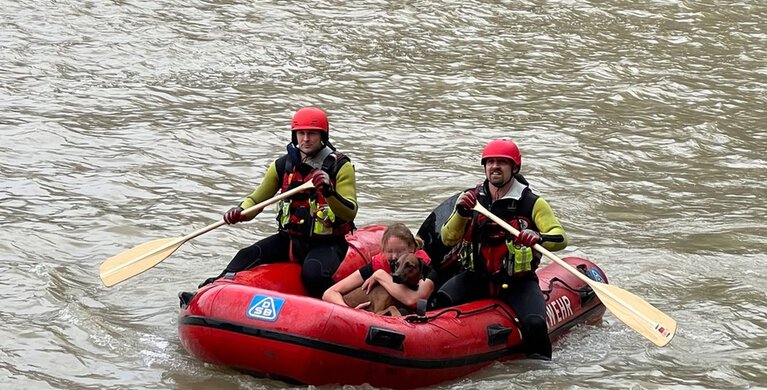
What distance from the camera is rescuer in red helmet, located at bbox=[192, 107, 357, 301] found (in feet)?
22.9

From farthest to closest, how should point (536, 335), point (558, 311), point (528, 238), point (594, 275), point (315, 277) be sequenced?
point (594, 275) < point (558, 311) < point (315, 277) < point (536, 335) < point (528, 238)

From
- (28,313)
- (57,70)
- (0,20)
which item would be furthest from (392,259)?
(0,20)

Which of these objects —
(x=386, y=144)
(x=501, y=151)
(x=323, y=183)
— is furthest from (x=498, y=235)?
(x=386, y=144)

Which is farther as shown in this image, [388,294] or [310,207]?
[310,207]

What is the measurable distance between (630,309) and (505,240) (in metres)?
0.83

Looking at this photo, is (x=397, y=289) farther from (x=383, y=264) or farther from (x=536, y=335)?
(x=536, y=335)

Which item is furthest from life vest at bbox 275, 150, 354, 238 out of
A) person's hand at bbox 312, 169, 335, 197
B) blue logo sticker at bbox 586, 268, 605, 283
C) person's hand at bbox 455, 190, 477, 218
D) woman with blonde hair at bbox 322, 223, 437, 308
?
blue logo sticker at bbox 586, 268, 605, 283

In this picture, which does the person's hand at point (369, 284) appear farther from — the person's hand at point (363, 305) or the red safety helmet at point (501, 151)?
the red safety helmet at point (501, 151)

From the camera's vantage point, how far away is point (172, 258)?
9000mm

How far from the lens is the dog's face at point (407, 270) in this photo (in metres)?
6.62

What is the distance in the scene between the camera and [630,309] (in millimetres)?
6906

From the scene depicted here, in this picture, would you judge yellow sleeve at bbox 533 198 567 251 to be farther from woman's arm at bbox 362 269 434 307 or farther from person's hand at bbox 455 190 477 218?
woman's arm at bbox 362 269 434 307

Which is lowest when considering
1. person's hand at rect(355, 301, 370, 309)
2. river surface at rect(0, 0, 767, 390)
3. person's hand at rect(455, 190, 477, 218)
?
river surface at rect(0, 0, 767, 390)

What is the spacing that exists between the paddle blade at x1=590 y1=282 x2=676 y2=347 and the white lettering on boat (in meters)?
0.31
